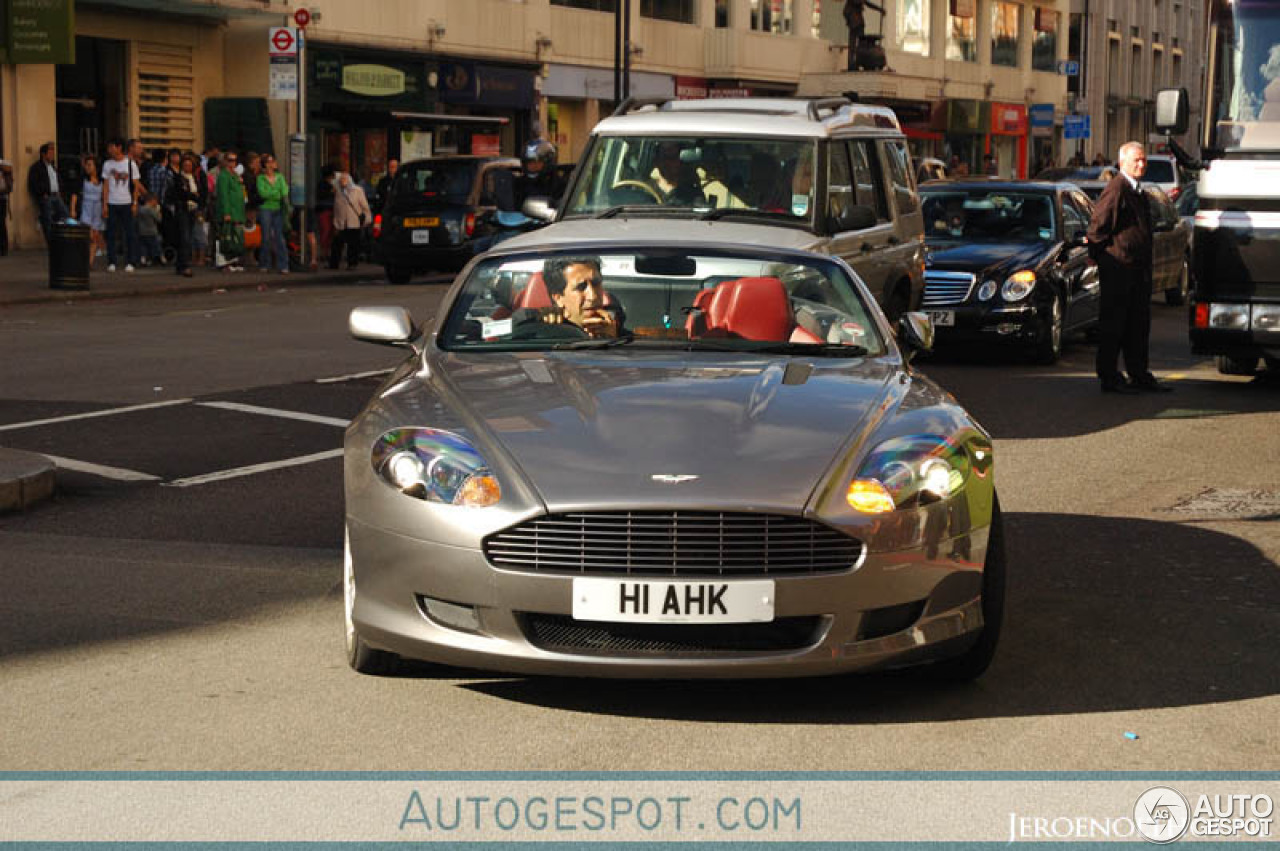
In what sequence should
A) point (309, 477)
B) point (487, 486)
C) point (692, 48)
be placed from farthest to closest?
point (692, 48)
point (309, 477)
point (487, 486)

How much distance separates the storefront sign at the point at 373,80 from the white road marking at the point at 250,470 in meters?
27.5

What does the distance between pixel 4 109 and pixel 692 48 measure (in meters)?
22.1

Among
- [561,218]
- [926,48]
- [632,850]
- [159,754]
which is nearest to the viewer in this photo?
[632,850]

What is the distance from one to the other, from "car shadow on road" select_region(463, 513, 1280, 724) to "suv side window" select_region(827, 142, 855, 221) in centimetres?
551

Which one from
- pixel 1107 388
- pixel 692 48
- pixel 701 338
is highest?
pixel 692 48

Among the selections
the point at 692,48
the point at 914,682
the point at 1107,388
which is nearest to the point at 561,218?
the point at 1107,388

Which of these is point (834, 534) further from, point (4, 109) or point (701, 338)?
point (4, 109)

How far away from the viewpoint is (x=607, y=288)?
7277mm

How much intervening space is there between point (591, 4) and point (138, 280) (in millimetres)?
21366

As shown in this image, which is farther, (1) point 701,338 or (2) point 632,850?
(1) point 701,338

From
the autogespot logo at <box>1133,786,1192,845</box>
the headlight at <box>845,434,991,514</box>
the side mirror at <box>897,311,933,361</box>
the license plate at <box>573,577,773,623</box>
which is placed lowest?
the autogespot logo at <box>1133,786,1192,845</box>

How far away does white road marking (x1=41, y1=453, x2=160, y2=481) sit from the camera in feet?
34.3

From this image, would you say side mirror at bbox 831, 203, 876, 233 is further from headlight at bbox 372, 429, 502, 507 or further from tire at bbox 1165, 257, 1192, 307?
tire at bbox 1165, 257, 1192, 307

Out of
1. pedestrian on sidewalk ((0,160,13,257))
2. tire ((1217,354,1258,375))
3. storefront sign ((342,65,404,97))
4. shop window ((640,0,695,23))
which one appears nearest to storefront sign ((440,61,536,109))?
storefront sign ((342,65,404,97))
